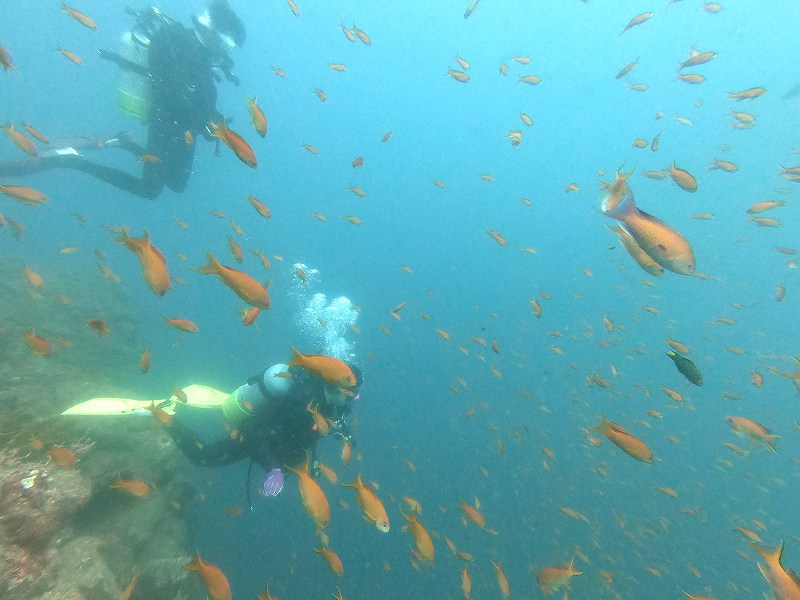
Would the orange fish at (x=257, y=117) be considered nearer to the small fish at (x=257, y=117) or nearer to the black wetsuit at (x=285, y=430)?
the small fish at (x=257, y=117)

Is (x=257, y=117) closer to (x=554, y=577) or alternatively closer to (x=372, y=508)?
(x=372, y=508)

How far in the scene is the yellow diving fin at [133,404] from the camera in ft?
20.4

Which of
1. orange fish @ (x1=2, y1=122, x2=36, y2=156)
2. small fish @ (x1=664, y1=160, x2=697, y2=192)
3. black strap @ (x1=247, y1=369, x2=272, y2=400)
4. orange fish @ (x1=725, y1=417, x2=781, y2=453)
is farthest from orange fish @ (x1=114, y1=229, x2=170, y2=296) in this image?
orange fish @ (x1=725, y1=417, x2=781, y2=453)

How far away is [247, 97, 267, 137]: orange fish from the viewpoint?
421 centimetres

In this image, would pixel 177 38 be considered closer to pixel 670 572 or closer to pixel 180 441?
pixel 180 441

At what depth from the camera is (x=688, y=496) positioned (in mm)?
20250

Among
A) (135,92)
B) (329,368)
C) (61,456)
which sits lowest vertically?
(61,456)

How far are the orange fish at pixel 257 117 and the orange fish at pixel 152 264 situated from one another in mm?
1836

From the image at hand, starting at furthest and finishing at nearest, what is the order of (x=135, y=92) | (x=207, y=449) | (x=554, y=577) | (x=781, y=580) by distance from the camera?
(x=135, y=92), (x=207, y=449), (x=554, y=577), (x=781, y=580)

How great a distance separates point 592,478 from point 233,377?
1701cm

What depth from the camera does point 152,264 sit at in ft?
9.70

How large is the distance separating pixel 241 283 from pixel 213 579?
7.78ft

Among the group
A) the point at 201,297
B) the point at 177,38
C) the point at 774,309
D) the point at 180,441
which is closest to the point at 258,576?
the point at 180,441

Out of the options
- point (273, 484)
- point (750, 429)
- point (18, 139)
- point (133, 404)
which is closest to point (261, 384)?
point (273, 484)
